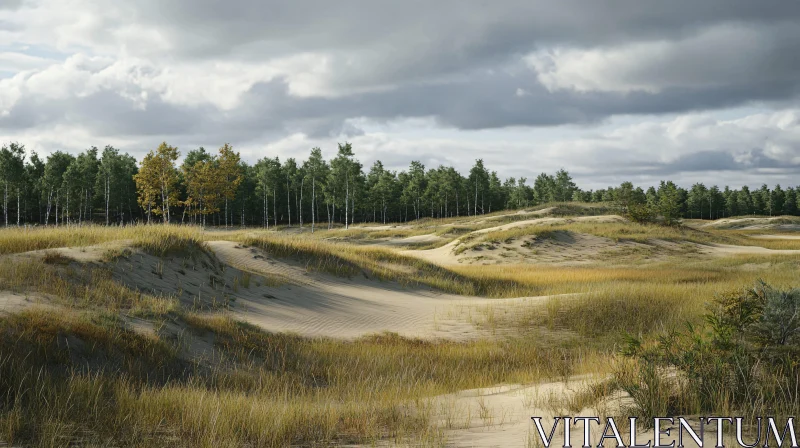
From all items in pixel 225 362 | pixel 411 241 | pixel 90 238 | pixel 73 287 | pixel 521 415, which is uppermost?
pixel 90 238

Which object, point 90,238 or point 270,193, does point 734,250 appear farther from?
point 270,193

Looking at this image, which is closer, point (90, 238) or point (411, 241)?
point (90, 238)

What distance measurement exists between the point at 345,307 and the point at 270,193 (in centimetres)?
6907

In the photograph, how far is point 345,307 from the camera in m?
16.5

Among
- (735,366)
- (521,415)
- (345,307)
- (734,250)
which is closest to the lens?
(735,366)

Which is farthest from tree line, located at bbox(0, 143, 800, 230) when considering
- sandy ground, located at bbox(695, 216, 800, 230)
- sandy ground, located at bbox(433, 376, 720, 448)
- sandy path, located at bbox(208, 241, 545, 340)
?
sandy ground, located at bbox(433, 376, 720, 448)

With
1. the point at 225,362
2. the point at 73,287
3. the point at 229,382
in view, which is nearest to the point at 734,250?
the point at 225,362

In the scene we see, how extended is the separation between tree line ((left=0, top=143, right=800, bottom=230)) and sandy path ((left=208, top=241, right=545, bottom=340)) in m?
30.0

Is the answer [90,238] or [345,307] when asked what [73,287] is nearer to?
[90,238]

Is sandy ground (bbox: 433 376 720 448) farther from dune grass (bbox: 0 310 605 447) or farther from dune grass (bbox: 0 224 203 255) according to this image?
dune grass (bbox: 0 224 203 255)

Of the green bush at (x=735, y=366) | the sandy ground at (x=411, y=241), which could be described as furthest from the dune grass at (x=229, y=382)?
the sandy ground at (x=411, y=241)

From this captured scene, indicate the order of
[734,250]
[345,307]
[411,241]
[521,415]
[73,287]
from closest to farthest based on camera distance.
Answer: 1. [521,415]
2. [73,287]
3. [345,307]
4. [734,250]
5. [411,241]

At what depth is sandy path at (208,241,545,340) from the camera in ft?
45.9

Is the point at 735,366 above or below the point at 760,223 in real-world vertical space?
above
